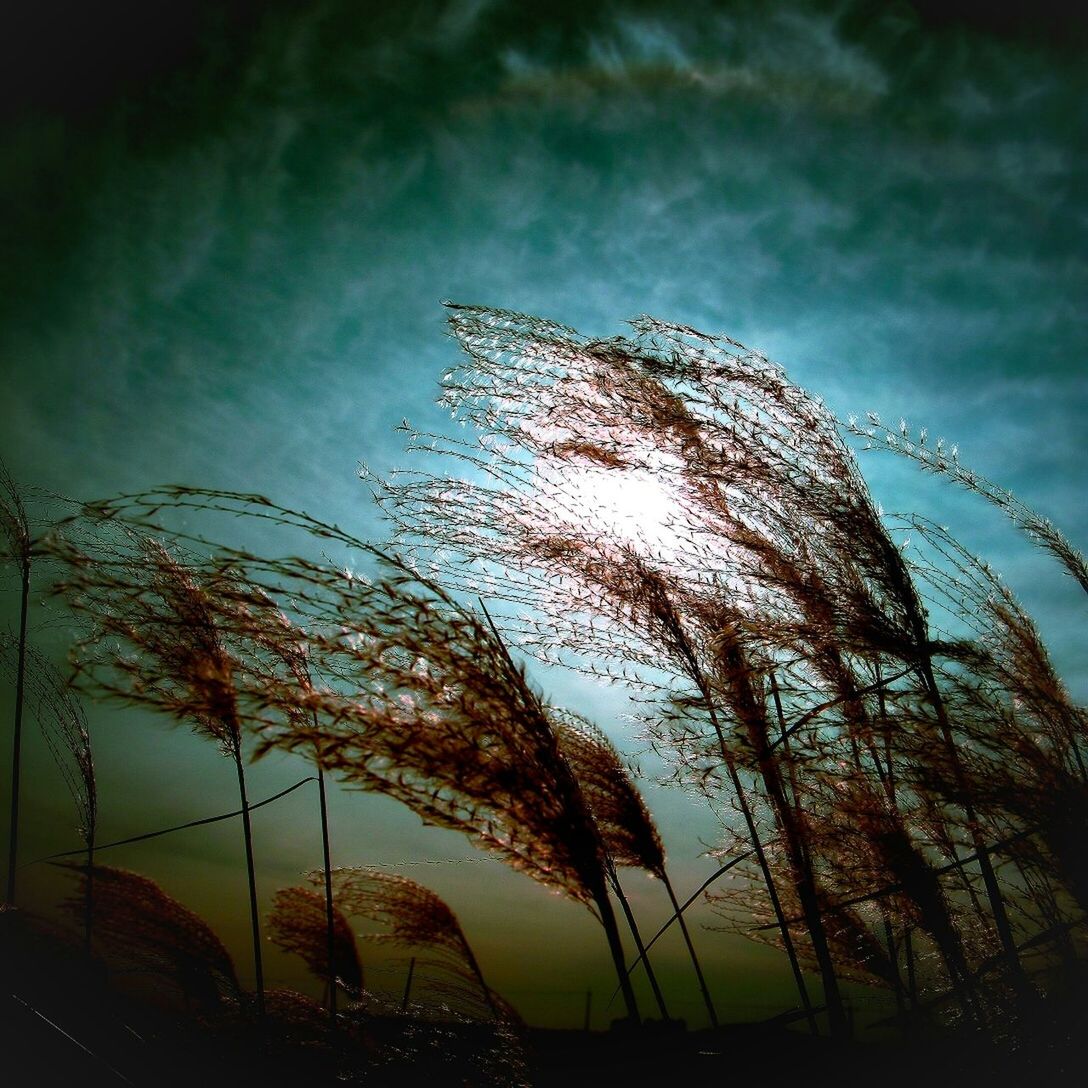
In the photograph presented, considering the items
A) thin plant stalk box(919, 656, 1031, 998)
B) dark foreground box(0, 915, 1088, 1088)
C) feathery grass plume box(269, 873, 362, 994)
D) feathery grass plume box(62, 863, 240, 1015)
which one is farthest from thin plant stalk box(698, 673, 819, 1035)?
feathery grass plume box(62, 863, 240, 1015)

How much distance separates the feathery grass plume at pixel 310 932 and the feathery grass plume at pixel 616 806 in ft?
7.94

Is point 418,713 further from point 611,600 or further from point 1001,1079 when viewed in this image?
point 1001,1079

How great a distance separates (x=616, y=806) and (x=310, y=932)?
13.0ft

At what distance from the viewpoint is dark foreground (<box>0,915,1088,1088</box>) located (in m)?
1.22

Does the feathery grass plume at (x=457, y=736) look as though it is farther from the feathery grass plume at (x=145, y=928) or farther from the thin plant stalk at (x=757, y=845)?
the feathery grass plume at (x=145, y=928)

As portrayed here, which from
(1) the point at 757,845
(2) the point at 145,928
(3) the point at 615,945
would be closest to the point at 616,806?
(1) the point at 757,845

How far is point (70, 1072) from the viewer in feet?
3.71

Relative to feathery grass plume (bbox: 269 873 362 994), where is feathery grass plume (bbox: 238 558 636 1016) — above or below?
above

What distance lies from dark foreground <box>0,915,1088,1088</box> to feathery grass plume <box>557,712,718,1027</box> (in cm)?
73

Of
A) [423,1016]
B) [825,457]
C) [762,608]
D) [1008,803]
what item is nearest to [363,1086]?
[423,1016]

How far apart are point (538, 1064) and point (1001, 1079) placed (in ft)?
3.92

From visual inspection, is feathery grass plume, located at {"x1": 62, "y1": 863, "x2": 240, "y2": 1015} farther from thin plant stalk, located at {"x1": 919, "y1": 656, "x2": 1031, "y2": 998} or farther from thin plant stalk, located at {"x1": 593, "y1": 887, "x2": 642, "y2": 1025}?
thin plant stalk, located at {"x1": 919, "y1": 656, "x2": 1031, "y2": 998}

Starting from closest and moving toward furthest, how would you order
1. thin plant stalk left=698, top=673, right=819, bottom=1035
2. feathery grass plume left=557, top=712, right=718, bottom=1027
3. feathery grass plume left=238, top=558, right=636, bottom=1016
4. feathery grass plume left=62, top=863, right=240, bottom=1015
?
feathery grass plume left=238, top=558, right=636, bottom=1016 < thin plant stalk left=698, top=673, right=819, bottom=1035 < feathery grass plume left=557, top=712, right=718, bottom=1027 < feathery grass plume left=62, top=863, right=240, bottom=1015

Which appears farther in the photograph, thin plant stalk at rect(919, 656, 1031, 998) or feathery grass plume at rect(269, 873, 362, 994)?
feathery grass plume at rect(269, 873, 362, 994)
